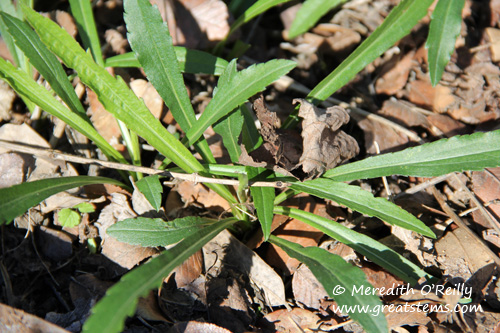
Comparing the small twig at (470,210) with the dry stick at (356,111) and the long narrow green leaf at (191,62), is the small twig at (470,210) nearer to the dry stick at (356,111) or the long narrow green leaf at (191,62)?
the dry stick at (356,111)

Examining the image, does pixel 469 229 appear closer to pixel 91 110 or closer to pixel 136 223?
pixel 136 223

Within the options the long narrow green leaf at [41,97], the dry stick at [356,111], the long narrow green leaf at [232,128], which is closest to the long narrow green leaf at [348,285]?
the long narrow green leaf at [232,128]

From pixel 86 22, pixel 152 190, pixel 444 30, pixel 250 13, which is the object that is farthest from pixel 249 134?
pixel 444 30

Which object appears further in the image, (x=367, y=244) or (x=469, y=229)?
(x=469, y=229)

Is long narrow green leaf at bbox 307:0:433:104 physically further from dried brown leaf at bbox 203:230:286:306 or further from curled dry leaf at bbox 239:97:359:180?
dried brown leaf at bbox 203:230:286:306

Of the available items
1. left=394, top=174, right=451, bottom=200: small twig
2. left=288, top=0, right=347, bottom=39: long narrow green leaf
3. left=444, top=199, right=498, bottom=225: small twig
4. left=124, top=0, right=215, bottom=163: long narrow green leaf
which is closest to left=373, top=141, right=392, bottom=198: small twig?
left=394, top=174, right=451, bottom=200: small twig

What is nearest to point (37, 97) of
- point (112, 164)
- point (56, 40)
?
point (56, 40)
